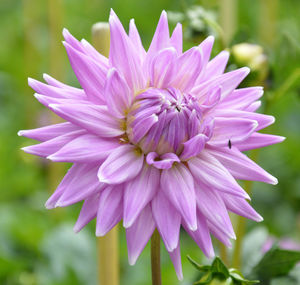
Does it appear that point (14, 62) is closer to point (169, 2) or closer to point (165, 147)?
point (169, 2)

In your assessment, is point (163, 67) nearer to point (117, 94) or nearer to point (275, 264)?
point (117, 94)

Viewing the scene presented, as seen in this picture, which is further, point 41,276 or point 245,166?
point 41,276

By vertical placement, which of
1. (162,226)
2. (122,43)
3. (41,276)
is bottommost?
(41,276)

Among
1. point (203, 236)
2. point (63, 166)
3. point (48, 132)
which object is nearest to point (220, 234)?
point (203, 236)

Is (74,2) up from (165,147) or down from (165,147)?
up

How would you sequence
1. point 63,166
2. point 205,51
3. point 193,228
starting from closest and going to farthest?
1. point 193,228
2. point 205,51
3. point 63,166

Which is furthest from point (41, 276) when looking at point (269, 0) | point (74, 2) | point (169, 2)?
point (74, 2)
